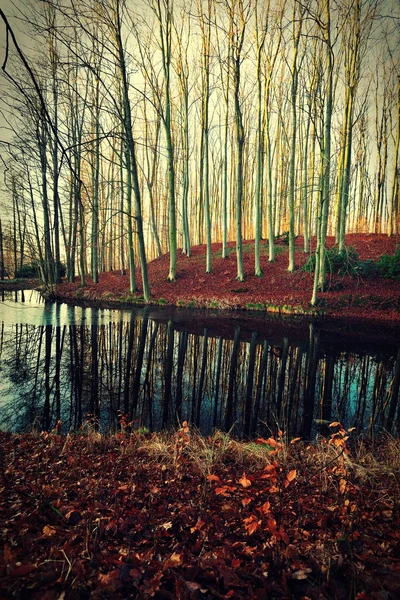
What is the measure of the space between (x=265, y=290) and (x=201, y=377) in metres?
Result: 10.3

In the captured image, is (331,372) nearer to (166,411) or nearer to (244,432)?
(244,432)

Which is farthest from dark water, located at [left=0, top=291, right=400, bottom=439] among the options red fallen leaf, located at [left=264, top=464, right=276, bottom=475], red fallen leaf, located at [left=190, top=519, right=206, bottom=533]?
red fallen leaf, located at [left=190, top=519, right=206, bottom=533]

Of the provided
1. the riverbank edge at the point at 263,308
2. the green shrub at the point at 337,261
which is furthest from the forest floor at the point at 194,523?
the green shrub at the point at 337,261

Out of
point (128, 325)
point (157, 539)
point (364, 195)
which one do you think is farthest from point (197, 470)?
point (364, 195)

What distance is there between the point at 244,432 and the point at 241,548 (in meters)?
2.33

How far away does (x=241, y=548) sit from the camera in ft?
6.51

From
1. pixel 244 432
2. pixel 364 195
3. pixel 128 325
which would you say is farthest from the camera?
pixel 364 195

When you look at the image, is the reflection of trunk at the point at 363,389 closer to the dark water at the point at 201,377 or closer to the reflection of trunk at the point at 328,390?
the dark water at the point at 201,377

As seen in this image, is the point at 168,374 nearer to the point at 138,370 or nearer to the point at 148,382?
the point at 148,382

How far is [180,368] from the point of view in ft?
22.3

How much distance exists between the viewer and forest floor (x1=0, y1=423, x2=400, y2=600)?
159cm

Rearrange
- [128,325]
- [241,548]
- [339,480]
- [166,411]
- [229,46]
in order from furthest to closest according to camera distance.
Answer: [229,46] → [128,325] → [166,411] → [339,480] → [241,548]

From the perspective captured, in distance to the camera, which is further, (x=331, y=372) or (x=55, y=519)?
(x=331, y=372)

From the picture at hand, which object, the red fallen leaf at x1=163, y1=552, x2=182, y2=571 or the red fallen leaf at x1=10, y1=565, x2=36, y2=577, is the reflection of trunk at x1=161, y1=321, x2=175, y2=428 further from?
the red fallen leaf at x1=10, y1=565, x2=36, y2=577
